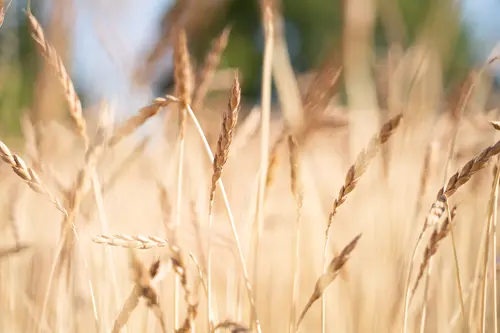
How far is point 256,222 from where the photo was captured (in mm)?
378

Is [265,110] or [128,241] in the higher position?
[265,110]

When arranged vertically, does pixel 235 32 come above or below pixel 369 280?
above

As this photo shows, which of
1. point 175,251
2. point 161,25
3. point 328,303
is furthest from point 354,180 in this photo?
point 328,303

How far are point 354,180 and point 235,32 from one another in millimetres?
9150

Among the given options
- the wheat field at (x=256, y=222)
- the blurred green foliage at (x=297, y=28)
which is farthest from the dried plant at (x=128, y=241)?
the blurred green foliage at (x=297, y=28)

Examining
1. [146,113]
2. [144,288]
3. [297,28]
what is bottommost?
[144,288]

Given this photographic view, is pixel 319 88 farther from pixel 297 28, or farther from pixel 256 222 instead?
pixel 297 28

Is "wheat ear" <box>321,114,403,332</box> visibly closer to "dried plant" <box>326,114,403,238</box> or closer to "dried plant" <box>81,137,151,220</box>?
Result: "dried plant" <box>326,114,403,238</box>

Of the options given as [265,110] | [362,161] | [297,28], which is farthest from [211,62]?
[297,28]

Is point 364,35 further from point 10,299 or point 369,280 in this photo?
point 10,299

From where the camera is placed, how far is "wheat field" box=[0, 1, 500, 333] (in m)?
0.29

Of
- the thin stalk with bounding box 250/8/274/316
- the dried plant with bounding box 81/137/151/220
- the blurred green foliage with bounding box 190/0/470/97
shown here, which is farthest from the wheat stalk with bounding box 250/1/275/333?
the blurred green foliage with bounding box 190/0/470/97

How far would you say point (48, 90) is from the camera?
576mm

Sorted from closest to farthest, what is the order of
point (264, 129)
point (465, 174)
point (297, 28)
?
point (465, 174)
point (264, 129)
point (297, 28)
